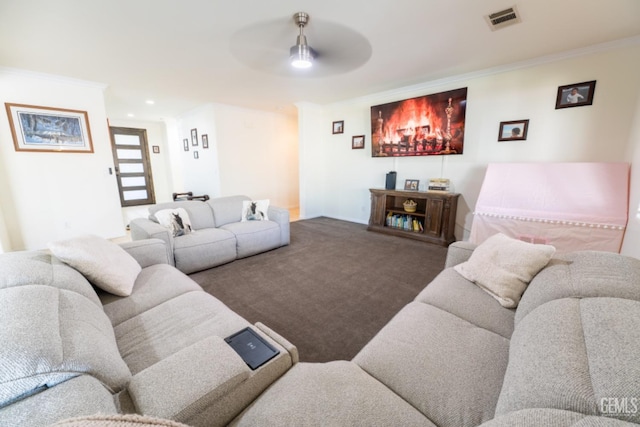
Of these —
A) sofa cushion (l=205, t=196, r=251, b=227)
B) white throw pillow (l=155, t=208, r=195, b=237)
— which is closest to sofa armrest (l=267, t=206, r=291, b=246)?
sofa cushion (l=205, t=196, r=251, b=227)

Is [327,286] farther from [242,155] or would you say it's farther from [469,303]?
[242,155]

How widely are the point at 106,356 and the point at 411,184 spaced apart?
4100 mm

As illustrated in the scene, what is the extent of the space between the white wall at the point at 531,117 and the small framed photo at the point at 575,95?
0.05m

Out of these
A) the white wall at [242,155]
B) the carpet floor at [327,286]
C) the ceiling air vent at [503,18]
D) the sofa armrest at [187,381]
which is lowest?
the carpet floor at [327,286]

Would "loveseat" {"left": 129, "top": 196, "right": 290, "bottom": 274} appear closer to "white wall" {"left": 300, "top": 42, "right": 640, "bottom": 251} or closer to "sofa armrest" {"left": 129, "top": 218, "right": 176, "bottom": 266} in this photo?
"sofa armrest" {"left": 129, "top": 218, "right": 176, "bottom": 266}

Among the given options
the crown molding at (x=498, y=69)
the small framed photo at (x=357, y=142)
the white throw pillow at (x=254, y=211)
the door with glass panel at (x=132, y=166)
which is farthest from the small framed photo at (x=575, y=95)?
the door with glass panel at (x=132, y=166)

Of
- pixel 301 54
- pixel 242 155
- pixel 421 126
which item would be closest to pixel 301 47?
pixel 301 54

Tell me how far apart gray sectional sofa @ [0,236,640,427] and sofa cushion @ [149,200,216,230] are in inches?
70.3

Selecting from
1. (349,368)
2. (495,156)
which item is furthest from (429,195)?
(349,368)

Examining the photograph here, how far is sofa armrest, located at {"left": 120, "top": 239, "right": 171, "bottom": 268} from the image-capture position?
184 centimetres

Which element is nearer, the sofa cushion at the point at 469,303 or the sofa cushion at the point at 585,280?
the sofa cushion at the point at 585,280

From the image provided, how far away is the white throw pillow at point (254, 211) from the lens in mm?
3467

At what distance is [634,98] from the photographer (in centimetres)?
245

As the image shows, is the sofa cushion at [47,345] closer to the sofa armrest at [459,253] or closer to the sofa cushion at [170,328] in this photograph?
the sofa cushion at [170,328]
